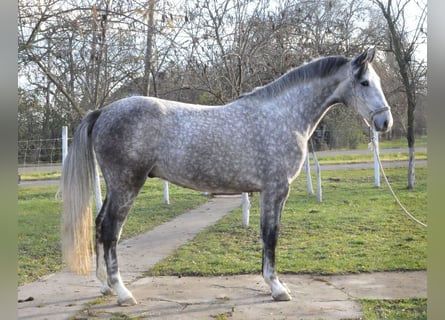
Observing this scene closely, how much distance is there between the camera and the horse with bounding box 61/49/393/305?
132 inches

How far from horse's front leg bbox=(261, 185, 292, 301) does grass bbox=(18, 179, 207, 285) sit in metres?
2.41

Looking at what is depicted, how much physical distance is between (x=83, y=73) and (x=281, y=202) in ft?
9.73

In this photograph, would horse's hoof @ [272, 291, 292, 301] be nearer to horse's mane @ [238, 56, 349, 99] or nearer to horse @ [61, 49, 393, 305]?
horse @ [61, 49, 393, 305]

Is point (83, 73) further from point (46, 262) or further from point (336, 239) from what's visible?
point (336, 239)

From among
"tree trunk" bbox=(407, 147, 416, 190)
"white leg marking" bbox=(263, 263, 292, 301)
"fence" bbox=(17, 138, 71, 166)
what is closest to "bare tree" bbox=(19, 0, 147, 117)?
"fence" bbox=(17, 138, 71, 166)

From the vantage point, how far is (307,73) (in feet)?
11.9

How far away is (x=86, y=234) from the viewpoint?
3.38 metres

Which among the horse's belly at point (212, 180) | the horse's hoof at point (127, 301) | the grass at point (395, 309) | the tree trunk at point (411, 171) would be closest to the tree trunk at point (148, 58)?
the horse's belly at point (212, 180)

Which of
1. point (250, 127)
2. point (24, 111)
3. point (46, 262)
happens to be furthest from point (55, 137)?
point (250, 127)

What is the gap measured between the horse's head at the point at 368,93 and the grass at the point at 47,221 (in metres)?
3.51

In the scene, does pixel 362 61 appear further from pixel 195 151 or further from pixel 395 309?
pixel 395 309

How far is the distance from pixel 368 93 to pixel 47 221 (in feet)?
18.3

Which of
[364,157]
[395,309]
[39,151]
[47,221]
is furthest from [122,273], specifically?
[364,157]

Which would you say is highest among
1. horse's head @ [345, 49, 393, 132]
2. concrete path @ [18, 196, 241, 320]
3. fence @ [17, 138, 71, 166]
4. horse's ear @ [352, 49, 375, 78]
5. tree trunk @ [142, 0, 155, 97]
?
tree trunk @ [142, 0, 155, 97]
